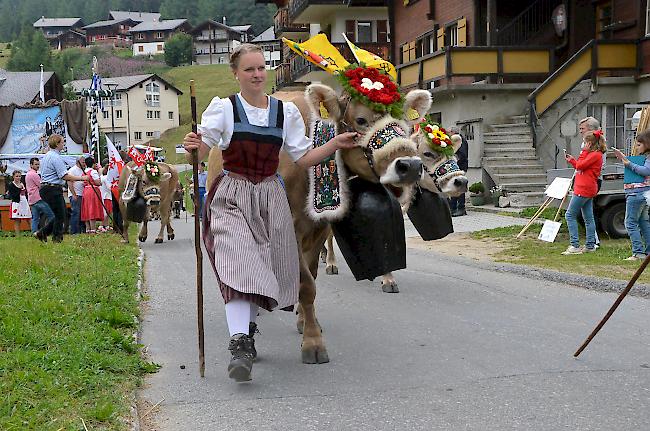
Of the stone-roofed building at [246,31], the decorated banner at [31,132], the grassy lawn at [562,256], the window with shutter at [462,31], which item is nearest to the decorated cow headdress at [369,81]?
the grassy lawn at [562,256]

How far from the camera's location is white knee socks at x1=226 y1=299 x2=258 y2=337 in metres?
5.04

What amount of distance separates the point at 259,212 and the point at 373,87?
A: 1.18 m

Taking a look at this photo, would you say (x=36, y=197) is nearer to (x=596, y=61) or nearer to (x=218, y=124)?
(x=218, y=124)

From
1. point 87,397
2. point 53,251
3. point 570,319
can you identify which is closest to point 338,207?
point 87,397

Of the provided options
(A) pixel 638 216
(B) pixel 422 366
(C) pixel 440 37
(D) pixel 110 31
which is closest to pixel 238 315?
(B) pixel 422 366

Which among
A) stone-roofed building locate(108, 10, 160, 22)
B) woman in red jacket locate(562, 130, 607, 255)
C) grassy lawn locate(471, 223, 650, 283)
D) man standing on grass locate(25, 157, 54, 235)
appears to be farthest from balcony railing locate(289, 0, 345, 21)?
stone-roofed building locate(108, 10, 160, 22)

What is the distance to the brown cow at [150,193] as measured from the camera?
1471 centimetres

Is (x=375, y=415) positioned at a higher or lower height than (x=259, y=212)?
lower

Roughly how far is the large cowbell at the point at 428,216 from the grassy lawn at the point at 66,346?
9.30 feet

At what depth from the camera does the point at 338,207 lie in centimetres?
552

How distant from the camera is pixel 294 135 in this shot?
5.41 meters

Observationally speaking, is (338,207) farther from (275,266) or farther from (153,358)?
(153,358)

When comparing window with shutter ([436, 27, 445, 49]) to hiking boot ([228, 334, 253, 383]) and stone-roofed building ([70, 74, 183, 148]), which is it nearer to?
hiking boot ([228, 334, 253, 383])

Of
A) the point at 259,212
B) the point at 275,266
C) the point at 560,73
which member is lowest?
the point at 275,266
